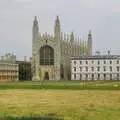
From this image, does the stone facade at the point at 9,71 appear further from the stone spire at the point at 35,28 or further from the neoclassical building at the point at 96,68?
the neoclassical building at the point at 96,68

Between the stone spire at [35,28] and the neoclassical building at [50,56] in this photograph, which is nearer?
the neoclassical building at [50,56]

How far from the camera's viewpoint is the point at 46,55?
168m

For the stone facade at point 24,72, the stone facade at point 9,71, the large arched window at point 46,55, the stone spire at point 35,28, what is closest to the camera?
the stone facade at point 9,71

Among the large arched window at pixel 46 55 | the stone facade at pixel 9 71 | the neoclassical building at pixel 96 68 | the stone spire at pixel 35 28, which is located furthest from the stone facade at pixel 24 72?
the neoclassical building at pixel 96 68

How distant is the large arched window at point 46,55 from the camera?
548 feet

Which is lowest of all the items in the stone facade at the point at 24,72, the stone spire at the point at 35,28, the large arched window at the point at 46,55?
the stone facade at the point at 24,72

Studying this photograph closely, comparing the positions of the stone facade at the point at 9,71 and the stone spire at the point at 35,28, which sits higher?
the stone spire at the point at 35,28

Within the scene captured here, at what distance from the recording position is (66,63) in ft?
572

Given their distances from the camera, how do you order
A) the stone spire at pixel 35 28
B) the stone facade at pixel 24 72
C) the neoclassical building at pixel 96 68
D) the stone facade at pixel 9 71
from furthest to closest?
the stone spire at pixel 35 28 < the stone facade at pixel 24 72 < the neoclassical building at pixel 96 68 < the stone facade at pixel 9 71

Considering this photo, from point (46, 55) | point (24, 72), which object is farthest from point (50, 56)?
point (24, 72)

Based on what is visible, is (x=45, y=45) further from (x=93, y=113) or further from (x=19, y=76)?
(x=93, y=113)

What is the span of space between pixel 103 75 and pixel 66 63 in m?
18.9

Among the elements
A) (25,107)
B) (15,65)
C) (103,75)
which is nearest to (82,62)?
(103,75)

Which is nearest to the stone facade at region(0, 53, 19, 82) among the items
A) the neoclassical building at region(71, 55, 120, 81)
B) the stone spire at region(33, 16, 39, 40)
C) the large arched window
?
the large arched window
